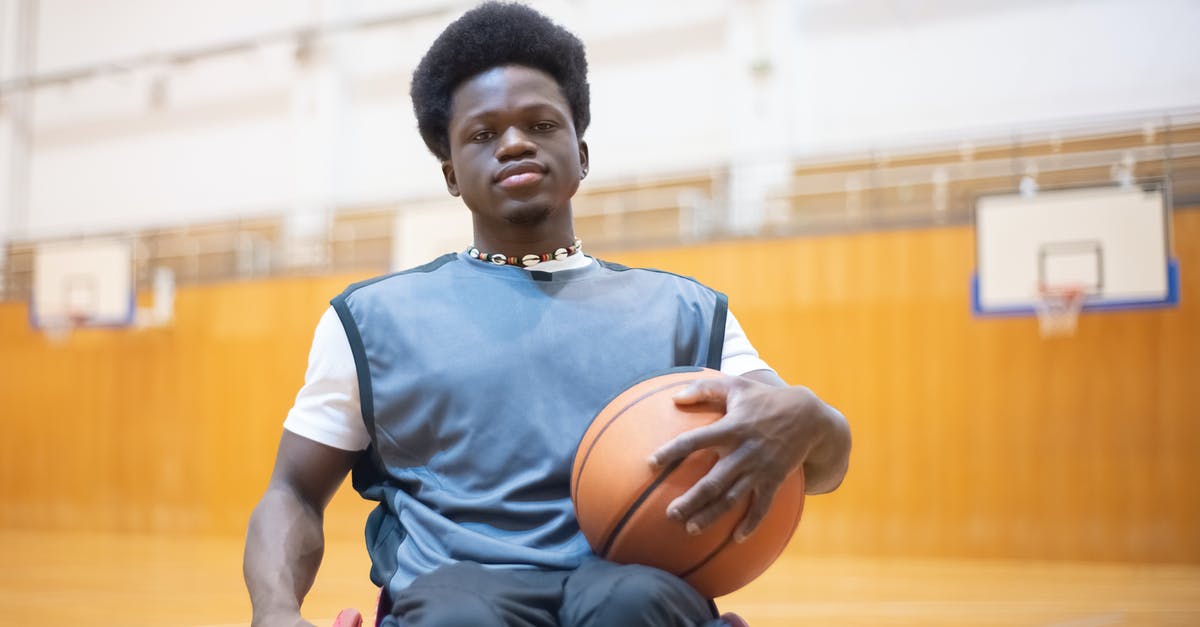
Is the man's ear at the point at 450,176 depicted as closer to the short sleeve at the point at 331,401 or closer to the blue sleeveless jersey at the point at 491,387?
the blue sleeveless jersey at the point at 491,387

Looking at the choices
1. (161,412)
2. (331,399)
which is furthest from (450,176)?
(161,412)

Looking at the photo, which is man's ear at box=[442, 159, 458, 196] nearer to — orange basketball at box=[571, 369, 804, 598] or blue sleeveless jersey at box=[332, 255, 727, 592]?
blue sleeveless jersey at box=[332, 255, 727, 592]

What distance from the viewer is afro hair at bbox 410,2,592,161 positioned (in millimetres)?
1502

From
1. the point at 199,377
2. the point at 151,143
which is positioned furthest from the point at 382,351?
the point at 151,143

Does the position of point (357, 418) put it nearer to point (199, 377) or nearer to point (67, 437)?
point (199, 377)

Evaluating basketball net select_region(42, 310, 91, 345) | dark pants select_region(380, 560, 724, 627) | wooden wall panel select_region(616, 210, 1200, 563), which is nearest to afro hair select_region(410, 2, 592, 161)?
dark pants select_region(380, 560, 724, 627)

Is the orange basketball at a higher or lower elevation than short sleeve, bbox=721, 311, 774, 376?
lower

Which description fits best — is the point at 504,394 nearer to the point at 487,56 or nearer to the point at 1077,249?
the point at 487,56

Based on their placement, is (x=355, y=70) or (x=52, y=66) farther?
(x=52, y=66)

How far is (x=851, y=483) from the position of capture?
A: 5.98 meters

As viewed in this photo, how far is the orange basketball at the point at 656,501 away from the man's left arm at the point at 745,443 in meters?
0.02

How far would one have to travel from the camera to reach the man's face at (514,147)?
1.44 m

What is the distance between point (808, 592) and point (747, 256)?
2606 millimetres

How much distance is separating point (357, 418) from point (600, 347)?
35 centimetres
